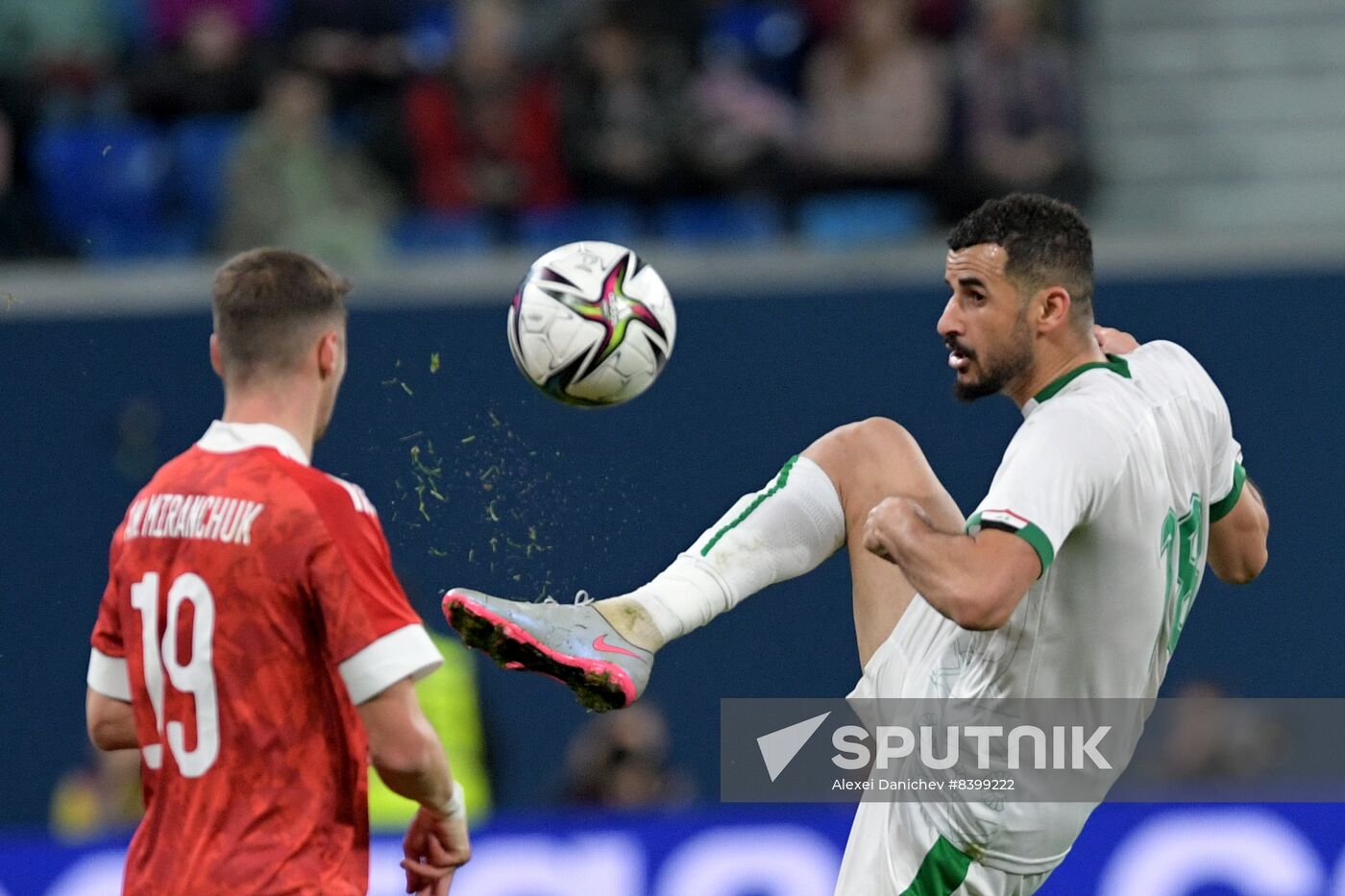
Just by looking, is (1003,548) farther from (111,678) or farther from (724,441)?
(724,441)

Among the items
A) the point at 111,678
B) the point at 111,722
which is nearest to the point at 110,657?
the point at 111,678

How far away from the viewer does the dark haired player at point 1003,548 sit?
15.2ft

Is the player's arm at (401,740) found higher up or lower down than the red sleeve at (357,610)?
lower down

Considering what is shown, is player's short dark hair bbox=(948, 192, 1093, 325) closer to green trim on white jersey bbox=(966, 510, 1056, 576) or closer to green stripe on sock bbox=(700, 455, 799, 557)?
green trim on white jersey bbox=(966, 510, 1056, 576)

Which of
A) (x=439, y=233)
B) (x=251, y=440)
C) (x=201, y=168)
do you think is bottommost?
(x=251, y=440)

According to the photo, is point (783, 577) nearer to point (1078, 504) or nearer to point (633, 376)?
point (633, 376)

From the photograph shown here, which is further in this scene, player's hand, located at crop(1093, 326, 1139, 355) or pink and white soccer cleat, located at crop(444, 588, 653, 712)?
player's hand, located at crop(1093, 326, 1139, 355)

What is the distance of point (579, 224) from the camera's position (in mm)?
10406

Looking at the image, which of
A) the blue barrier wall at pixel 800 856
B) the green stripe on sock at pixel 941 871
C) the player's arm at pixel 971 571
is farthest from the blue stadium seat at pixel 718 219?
the player's arm at pixel 971 571

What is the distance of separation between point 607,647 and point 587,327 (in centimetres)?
87

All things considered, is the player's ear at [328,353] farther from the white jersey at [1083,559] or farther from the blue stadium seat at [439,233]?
the blue stadium seat at [439,233]

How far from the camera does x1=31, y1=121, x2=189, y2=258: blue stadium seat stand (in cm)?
1035

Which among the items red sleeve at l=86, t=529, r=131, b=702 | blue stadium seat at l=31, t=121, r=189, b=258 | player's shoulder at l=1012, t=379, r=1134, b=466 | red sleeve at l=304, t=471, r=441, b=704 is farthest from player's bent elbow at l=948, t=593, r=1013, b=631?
blue stadium seat at l=31, t=121, r=189, b=258

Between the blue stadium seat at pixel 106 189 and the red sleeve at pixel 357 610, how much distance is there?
6515 mm
